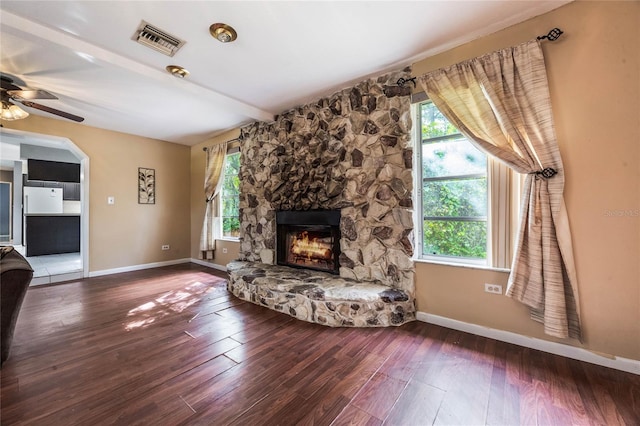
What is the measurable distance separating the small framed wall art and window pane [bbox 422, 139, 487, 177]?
16.9ft

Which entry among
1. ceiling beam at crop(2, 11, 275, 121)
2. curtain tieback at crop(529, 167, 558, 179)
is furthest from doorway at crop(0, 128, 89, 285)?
curtain tieback at crop(529, 167, 558, 179)

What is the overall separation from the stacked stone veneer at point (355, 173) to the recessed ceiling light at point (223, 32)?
1416 millimetres

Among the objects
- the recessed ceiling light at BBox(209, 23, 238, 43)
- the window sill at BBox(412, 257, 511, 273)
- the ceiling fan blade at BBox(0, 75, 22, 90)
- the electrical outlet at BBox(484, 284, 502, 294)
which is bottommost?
the electrical outlet at BBox(484, 284, 502, 294)

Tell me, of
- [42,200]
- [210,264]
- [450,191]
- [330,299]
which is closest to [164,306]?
[330,299]

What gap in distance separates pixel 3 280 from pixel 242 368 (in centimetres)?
176

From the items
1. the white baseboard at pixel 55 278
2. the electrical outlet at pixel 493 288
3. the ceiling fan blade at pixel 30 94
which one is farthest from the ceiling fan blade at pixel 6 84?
the electrical outlet at pixel 493 288

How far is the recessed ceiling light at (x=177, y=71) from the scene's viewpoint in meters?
2.60

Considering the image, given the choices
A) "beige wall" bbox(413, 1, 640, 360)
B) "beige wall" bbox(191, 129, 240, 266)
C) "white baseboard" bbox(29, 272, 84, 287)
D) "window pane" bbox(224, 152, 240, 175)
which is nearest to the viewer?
"beige wall" bbox(413, 1, 640, 360)

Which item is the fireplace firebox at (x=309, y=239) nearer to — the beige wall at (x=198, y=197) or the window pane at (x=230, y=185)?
the window pane at (x=230, y=185)

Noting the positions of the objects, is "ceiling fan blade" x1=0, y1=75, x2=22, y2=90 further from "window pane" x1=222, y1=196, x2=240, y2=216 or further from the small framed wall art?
"window pane" x1=222, y1=196, x2=240, y2=216

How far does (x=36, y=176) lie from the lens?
5516mm

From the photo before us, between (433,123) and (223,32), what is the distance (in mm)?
2105

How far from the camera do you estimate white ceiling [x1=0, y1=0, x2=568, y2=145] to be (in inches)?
73.8

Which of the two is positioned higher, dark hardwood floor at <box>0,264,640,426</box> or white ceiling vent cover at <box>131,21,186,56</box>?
white ceiling vent cover at <box>131,21,186,56</box>
